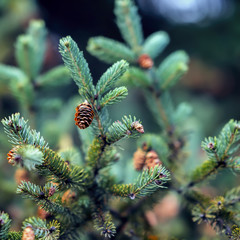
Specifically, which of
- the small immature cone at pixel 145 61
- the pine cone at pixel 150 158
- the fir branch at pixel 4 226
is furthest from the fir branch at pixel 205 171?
the fir branch at pixel 4 226

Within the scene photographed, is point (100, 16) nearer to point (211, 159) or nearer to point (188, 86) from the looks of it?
point (188, 86)

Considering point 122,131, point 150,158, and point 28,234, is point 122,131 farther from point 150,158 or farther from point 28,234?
point 28,234

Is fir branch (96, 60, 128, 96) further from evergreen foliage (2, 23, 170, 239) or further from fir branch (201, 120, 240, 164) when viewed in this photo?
fir branch (201, 120, 240, 164)

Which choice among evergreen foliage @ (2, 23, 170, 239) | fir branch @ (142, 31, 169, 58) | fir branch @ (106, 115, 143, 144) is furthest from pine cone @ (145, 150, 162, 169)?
fir branch @ (142, 31, 169, 58)

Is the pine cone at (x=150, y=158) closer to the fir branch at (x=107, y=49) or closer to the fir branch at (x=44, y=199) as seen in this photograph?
the fir branch at (x=44, y=199)

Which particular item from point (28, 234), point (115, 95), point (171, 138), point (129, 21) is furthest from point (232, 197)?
point (129, 21)
